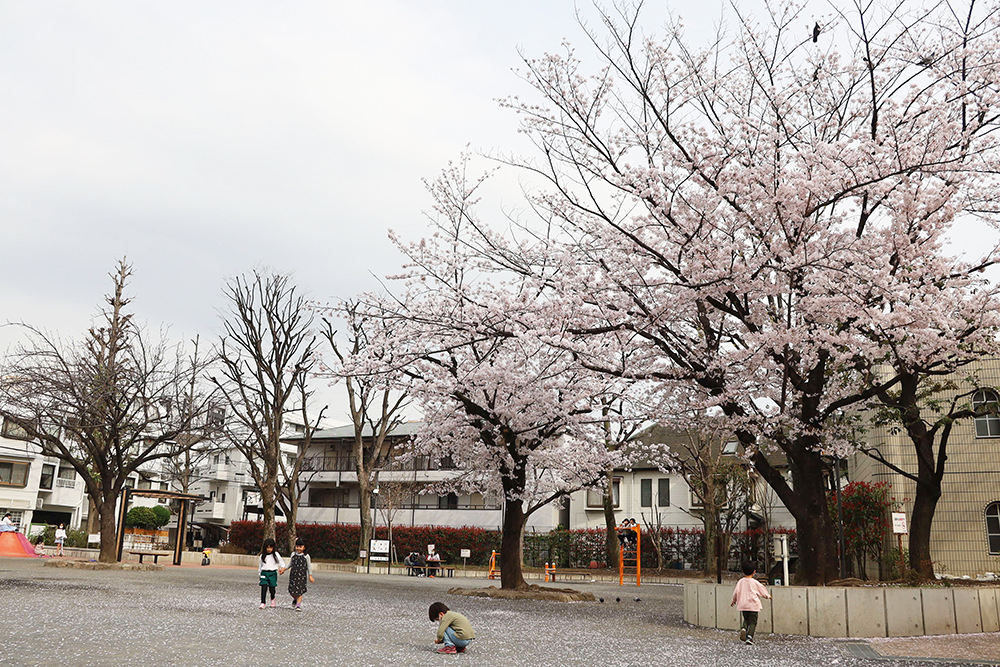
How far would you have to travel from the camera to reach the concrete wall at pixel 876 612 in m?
11.1

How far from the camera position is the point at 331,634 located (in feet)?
32.1

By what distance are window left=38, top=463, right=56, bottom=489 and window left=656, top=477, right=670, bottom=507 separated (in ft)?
128

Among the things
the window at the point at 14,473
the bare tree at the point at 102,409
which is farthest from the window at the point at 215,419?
the window at the point at 14,473

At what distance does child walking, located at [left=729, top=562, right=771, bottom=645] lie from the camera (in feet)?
34.9

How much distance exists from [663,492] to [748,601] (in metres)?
26.9

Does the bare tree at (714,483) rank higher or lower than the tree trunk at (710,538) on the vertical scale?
higher

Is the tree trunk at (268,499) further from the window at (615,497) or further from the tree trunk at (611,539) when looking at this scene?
the window at (615,497)

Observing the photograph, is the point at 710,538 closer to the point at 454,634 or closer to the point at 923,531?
the point at 923,531

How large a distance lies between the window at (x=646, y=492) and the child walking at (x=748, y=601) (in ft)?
87.1

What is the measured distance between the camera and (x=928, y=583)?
1259cm

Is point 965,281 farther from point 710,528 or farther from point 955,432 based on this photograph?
point 710,528

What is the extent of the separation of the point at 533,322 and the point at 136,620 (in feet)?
23.9

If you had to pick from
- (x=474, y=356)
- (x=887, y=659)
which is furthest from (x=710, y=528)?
(x=887, y=659)

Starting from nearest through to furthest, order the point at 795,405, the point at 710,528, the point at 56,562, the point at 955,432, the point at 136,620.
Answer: the point at 136,620 < the point at 795,405 < the point at 955,432 < the point at 56,562 < the point at 710,528
